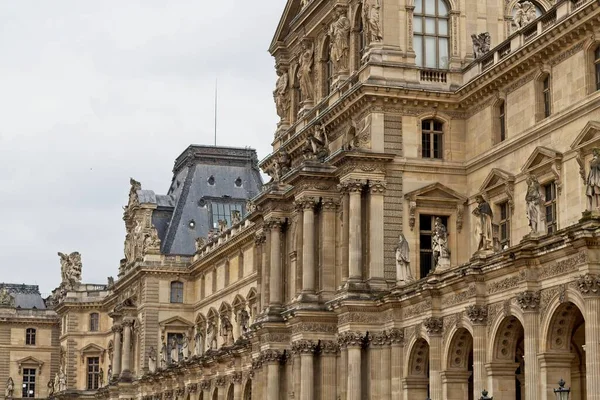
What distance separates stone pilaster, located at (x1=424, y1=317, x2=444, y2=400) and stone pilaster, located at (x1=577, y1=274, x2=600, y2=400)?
1087cm

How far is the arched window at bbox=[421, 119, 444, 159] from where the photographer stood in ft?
189

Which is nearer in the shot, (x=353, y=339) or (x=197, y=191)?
(x=353, y=339)

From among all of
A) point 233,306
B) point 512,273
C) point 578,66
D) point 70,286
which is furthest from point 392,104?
point 70,286

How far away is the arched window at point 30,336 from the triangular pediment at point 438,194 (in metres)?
85.9

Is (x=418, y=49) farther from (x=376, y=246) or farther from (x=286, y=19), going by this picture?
(x=286, y=19)

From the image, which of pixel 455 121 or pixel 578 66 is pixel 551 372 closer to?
pixel 578 66

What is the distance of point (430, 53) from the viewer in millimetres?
58531

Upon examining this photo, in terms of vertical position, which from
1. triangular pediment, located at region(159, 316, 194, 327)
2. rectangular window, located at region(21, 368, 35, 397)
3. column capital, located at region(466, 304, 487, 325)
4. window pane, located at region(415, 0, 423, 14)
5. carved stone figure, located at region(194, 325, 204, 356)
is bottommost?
column capital, located at region(466, 304, 487, 325)

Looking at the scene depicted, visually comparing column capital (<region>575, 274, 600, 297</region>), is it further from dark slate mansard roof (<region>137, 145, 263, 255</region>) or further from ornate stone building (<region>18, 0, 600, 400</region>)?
dark slate mansard roof (<region>137, 145, 263, 255</region>)

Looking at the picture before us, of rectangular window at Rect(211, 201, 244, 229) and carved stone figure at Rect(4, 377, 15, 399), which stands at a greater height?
rectangular window at Rect(211, 201, 244, 229)

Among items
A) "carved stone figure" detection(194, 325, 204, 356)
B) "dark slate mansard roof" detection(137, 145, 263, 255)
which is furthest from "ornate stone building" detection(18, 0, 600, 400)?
"dark slate mansard roof" detection(137, 145, 263, 255)

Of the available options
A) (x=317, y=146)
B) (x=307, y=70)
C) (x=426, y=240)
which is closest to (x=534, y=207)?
(x=426, y=240)

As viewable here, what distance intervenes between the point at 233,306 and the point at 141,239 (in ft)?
53.9

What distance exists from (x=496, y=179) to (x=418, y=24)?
8724 mm
